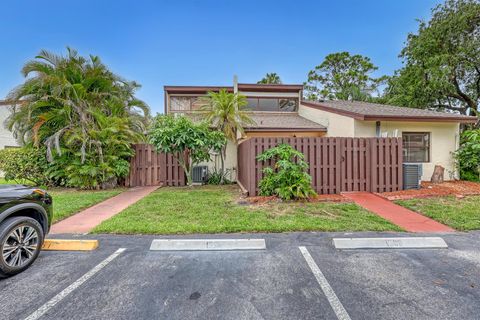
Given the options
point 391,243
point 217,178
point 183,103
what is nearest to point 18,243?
point 391,243

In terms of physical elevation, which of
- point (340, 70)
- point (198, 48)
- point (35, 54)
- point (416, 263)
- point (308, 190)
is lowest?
point (416, 263)

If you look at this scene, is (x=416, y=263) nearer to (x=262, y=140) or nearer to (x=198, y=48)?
(x=262, y=140)

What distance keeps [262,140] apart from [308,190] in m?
2.08

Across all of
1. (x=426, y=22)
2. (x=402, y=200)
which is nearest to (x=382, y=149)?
(x=402, y=200)

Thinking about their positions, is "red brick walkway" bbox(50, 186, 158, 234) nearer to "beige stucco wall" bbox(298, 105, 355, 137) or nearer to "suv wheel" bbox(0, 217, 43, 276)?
"suv wheel" bbox(0, 217, 43, 276)

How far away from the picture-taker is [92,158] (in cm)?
839

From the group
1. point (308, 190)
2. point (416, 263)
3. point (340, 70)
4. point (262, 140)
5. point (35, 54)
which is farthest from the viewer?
point (340, 70)

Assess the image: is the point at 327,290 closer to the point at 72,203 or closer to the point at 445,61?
the point at 72,203

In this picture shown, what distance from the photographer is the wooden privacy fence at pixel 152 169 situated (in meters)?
9.65

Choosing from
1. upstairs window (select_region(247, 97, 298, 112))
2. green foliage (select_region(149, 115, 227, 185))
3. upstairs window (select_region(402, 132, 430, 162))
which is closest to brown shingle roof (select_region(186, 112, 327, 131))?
upstairs window (select_region(247, 97, 298, 112))

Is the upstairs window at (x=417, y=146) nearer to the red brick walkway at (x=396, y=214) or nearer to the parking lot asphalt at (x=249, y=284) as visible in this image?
the red brick walkway at (x=396, y=214)

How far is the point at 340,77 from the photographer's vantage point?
26.0m

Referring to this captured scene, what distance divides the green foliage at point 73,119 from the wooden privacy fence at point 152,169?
66 centimetres

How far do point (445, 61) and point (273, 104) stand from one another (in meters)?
11.1
